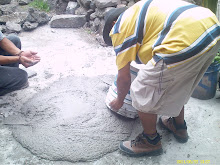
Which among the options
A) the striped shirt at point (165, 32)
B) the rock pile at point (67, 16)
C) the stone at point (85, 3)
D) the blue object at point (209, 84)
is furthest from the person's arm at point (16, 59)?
the stone at point (85, 3)

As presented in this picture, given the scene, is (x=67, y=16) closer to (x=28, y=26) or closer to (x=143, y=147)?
(x=28, y=26)

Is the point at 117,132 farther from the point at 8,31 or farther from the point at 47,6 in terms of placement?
the point at 47,6

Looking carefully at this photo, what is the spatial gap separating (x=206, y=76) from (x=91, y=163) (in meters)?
1.61

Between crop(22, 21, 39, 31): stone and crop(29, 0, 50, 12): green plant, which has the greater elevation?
crop(29, 0, 50, 12): green plant

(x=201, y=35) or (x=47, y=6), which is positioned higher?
(x=201, y=35)

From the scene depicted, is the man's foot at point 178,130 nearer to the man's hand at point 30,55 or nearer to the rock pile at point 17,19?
the man's hand at point 30,55

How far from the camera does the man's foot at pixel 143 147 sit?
1.79 metres

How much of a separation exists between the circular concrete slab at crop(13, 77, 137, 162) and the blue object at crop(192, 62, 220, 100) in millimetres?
953

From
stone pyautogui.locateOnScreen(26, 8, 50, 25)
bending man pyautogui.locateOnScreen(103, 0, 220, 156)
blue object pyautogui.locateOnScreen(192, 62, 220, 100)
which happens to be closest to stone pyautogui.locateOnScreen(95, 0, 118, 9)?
stone pyautogui.locateOnScreen(26, 8, 50, 25)

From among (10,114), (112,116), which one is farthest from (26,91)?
(112,116)

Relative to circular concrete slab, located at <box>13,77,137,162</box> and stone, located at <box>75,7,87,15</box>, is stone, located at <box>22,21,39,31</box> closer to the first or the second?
stone, located at <box>75,7,87,15</box>

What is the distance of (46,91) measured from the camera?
8.46 feet

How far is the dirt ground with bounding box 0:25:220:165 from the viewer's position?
176 centimetres

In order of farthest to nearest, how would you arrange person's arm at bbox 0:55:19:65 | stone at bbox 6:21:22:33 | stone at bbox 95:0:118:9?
stone at bbox 6:21:22:33 → stone at bbox 95:0:118:9 → person's arm at bbox 0:55:19:65
